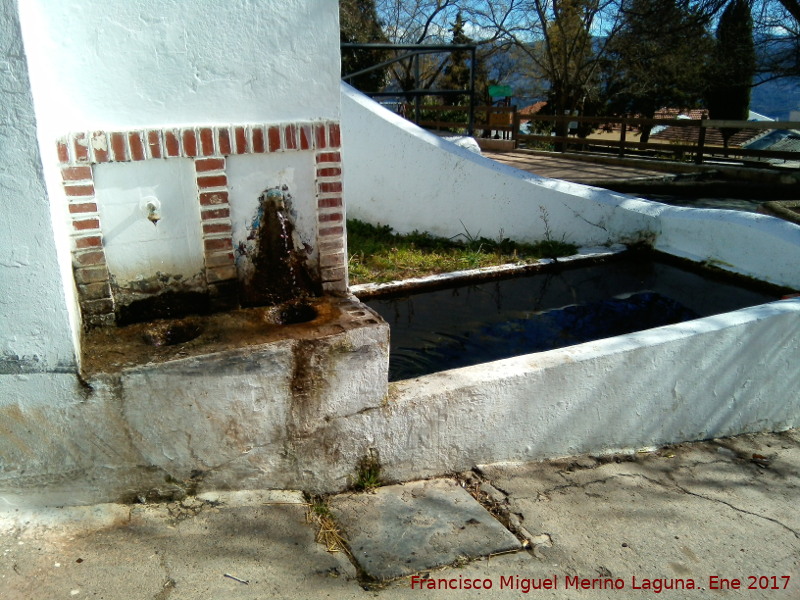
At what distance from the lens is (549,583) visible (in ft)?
8.66

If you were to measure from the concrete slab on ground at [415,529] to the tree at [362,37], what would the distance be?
21.1 metres

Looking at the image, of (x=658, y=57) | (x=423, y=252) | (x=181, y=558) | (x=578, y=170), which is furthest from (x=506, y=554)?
(x=658, y=57)

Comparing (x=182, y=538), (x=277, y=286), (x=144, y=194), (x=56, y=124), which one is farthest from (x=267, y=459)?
(x=56, y=124)

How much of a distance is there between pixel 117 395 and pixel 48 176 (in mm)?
898

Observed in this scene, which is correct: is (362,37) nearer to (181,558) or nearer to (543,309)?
(543,309)

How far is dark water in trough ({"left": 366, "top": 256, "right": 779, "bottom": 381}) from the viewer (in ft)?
15.0

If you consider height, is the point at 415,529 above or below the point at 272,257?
below

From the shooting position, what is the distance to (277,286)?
338 cm

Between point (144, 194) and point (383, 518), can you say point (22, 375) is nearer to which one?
point (144, 194)

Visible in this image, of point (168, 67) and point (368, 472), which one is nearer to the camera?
point (168, 67)

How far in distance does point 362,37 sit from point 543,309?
22229 millimetres

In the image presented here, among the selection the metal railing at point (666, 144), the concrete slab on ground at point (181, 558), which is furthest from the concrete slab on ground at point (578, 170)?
the concrete slab on ground at point (181, 558)

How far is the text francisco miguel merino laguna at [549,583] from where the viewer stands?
255 centimetres

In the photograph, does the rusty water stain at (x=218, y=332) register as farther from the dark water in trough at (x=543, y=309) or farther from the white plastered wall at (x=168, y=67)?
the dark water in trough at (x=543, y=309)
